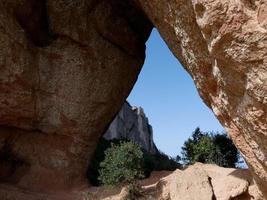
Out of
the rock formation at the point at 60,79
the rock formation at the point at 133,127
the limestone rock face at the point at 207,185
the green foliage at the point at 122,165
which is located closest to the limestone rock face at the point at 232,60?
the limestone rock face at the point at 207,185

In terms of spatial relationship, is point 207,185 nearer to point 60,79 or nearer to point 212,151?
point 212,151

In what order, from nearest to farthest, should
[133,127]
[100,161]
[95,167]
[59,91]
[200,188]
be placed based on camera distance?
[200,188] < [59,91] < [95,167] < [100,161] < [133,127]

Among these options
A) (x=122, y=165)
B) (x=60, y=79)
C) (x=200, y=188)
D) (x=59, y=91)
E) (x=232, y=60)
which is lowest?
(x=200, y=188)

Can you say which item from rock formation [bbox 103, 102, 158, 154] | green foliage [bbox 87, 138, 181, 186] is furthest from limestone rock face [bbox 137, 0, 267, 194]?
rock formation [bbox 103, 102, 158, 154]

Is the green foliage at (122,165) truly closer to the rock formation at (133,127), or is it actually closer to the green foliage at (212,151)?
the green foliage at (212,151)

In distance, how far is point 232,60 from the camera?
6.61 meters

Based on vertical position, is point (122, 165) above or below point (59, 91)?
below

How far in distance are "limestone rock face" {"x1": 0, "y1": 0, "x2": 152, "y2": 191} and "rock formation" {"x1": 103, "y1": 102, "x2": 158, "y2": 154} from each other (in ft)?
43.4

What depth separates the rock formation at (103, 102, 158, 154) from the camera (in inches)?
1122

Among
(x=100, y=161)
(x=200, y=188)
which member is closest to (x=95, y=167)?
(x=100, y=161)

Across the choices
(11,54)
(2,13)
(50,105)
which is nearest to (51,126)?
(50,105)

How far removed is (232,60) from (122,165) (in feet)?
19.9

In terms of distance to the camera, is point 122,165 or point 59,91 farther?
point 59,91

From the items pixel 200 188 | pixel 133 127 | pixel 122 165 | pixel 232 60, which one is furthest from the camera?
pixel 133 127
